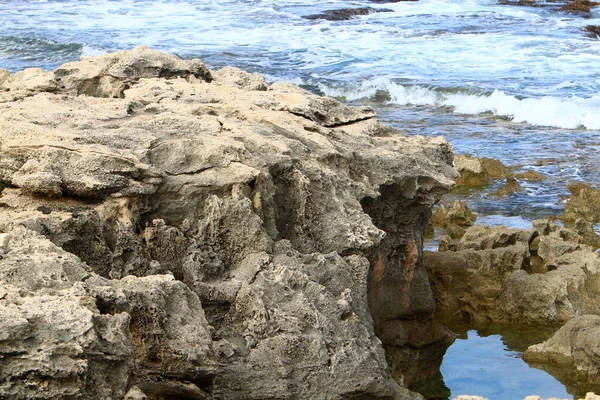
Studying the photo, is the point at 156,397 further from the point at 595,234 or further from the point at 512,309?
the point at 595,234

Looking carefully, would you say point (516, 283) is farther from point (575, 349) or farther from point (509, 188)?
point (509, 188)

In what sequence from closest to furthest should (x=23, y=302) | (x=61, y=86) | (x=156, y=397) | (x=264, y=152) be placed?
(x=23, y=302) → (x=156, y=397) → (x=264, y=152) → (x=61, y=86)

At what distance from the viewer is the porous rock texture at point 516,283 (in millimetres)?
Result: 6969

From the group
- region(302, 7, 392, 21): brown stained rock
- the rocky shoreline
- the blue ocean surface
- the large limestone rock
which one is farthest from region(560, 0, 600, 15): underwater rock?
the large limestone rock

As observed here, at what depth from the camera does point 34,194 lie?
14.1 feet

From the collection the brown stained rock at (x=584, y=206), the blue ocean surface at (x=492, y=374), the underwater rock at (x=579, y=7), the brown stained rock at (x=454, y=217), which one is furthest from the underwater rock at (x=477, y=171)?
the underwater rock at (x=579, y=7)

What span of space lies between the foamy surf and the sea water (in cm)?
3

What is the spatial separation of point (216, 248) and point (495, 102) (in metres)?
13.1

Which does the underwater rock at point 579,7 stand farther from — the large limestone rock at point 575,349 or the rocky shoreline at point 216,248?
the large limestone rock at point 575,349

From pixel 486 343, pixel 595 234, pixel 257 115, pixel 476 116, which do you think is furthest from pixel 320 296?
pixel 476 116

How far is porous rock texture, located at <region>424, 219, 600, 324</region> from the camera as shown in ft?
22.9

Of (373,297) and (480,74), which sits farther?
(480,74)

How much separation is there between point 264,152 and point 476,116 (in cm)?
1200

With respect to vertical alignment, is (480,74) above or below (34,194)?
below
